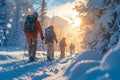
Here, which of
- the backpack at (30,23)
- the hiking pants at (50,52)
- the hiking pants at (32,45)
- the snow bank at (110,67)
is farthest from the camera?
the hiking pants at (50,52)

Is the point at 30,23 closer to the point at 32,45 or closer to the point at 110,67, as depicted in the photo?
the point at 32,45

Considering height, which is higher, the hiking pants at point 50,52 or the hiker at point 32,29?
the hiker at point 32,29

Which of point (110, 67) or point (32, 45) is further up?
point (32, 45)

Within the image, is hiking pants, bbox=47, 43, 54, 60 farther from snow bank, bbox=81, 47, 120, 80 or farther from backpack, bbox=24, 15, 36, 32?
snow bank, bbox=81, 47, 120, 80

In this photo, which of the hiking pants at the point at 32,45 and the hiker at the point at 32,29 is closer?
the hiker at the point at 32,29

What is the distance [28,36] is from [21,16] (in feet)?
219

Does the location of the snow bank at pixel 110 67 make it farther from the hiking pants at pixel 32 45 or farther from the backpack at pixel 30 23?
the hiking pants at pixel 32 45

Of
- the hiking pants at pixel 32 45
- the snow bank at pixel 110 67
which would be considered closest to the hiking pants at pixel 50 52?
the hiking pants at pixel 32 45

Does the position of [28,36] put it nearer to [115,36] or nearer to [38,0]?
[115,36]

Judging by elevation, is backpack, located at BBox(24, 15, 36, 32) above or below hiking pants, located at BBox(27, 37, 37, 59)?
above

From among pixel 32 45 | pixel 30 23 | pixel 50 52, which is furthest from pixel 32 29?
pixel 50 52

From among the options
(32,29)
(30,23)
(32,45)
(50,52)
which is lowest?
(50,52)

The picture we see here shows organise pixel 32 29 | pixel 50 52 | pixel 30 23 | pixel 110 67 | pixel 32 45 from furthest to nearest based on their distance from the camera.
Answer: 1. pixel 50 52
2. pixel 32 45
3. pixel 32 29
4. pixel 30 23
5. pixel 110 67

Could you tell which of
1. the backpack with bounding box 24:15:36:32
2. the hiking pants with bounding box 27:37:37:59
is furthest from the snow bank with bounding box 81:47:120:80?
the hiking pants with bounding box 27:37:37:59
